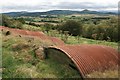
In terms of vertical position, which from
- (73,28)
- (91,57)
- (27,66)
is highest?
(73,28)

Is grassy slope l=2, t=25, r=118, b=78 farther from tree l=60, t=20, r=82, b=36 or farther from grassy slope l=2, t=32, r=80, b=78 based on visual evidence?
tree l=60, t=20, r=82, b=36

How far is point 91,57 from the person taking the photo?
13180 mm

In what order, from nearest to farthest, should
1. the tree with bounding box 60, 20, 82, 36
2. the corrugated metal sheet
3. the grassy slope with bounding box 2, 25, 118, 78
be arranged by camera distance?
1. the corrugated metal sheet
2. the grassy slope with bounding box 2, 25, 118, 78
3. the tree with bounding box 60, 20, 82, 36

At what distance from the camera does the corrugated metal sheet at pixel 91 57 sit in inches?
483

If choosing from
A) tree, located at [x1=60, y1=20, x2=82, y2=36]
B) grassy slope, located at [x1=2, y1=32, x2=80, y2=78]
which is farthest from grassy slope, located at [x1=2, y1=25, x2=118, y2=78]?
tree, located at [x1=60, y1=20, x2=82, y2=36]

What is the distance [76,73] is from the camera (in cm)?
1220

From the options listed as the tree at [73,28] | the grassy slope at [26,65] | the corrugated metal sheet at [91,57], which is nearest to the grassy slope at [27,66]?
the grassy slope at [26,65]

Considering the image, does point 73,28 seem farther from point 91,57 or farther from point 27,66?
point 91,57

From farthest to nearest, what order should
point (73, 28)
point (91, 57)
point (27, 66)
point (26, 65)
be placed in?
point (73, 28) → point (26, 65) → point (27, 66) → point (91, 57)

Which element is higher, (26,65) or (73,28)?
(73,28)

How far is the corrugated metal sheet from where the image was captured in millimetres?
12279

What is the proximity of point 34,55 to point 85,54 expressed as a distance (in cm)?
320

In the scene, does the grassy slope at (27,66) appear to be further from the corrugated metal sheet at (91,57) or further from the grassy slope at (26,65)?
the corrugated metal sheet at (91,57)

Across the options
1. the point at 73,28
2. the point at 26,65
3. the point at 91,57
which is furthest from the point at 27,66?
the point at 73,28
